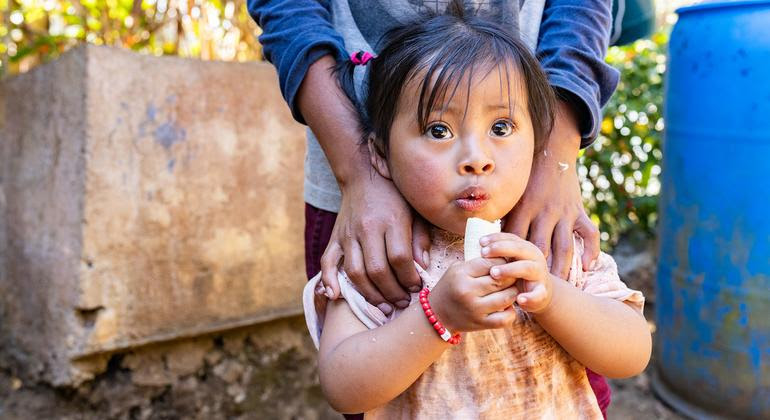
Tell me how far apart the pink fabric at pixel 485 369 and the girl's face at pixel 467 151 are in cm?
15

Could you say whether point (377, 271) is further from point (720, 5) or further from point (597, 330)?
point (720, 5)

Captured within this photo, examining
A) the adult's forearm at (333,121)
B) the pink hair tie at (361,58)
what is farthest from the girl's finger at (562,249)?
the pink hair tie at (361,58)

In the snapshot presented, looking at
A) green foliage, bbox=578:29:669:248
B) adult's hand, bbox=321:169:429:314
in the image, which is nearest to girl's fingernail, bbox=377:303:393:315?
adult's hand, bbox=321:169:429:314

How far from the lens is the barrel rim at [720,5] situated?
97.1 inches

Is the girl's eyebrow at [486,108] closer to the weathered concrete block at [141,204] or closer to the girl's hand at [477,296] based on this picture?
the girl's hand at [477,296]

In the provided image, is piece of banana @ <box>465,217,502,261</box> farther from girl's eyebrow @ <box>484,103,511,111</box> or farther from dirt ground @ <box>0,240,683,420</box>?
dirt ground @ <box>0,240,683,420</box>

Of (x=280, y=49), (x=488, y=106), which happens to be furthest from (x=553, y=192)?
(x=280, y=49)

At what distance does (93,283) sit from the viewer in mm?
2373

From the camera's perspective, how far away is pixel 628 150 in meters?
3.74

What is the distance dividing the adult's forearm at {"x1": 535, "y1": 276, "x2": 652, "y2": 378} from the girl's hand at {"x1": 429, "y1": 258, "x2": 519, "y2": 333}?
115mm

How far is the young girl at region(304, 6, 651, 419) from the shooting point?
3.56ft

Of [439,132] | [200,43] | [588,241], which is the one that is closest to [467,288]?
[439,132]

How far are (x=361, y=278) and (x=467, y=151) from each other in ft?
0.89

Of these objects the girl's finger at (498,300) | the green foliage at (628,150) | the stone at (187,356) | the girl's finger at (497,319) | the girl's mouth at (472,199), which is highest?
the girl's mouth at (472,199)
